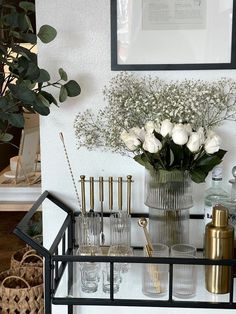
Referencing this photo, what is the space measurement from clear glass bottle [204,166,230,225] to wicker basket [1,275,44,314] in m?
0.73

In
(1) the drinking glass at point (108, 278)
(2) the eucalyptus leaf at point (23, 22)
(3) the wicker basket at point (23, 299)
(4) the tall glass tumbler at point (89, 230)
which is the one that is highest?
(2) the eucalyptus leaf at point (23, 22)

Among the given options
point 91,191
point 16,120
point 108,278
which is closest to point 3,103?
point 16,120

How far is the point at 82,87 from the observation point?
1522mm

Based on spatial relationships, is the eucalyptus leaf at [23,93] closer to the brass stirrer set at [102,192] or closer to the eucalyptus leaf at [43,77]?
the eucalyptus leaf at [43,77]

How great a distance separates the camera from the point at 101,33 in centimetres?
148

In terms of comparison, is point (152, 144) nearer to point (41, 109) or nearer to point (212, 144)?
point (212, 144)

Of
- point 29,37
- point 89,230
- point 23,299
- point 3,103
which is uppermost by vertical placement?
point 29,37

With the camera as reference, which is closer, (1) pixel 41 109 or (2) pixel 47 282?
(2) pixel 47 282

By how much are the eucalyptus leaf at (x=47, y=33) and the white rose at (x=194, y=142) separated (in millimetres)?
485

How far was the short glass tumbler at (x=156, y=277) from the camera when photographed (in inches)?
51.8

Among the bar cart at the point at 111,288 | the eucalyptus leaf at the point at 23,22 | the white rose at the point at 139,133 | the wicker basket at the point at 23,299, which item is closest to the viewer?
the bar cart at the point at 111,288

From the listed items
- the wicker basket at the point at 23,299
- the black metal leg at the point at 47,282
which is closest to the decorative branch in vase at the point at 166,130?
the black metal leg at the point at 47,282

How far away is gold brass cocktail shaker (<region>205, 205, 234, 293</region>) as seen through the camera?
50.5 inches

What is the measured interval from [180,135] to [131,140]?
0.46 feet
